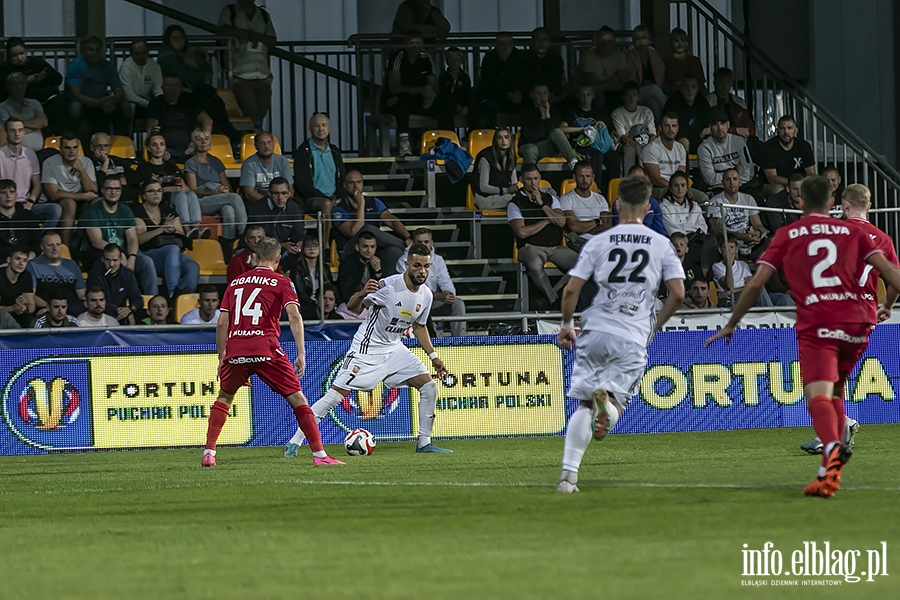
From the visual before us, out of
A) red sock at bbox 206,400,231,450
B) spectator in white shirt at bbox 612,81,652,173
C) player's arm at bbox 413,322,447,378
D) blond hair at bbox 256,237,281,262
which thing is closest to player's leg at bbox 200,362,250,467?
red sock at bbox 206,400,231,450

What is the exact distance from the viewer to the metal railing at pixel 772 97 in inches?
778

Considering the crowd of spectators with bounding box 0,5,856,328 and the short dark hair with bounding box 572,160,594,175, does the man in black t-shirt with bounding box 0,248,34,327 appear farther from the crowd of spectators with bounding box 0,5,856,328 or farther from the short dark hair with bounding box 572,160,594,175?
the short dark hair with bounding box 572,160,594,175

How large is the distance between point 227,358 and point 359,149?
9.44 m

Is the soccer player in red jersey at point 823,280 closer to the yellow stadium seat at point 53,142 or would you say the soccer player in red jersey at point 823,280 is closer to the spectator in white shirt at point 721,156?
the spectator in white shirt at point 721,156

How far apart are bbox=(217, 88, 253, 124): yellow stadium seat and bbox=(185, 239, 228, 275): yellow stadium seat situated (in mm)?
5703

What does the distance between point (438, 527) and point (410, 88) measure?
1395cm

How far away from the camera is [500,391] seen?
603 inches

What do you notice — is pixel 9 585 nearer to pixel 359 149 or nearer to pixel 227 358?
→ pixel 227 358

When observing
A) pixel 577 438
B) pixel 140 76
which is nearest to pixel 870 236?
pixel 577 438

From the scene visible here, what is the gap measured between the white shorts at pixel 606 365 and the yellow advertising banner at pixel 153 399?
7210 millimetres

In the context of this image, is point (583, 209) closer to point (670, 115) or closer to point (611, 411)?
point (670, 115)

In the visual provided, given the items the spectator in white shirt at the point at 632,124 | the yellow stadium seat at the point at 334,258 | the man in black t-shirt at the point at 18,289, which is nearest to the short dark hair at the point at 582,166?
the spectator in white shirt at the point at 632,124

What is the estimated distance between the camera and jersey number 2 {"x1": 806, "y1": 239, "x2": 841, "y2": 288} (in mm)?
8117

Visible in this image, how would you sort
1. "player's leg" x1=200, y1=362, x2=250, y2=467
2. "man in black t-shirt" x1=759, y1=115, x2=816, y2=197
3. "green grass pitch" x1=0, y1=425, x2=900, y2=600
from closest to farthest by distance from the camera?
"green grass pitch" x1=0, y1=425, x2=900, y2=600 → "player's leg" x1=200, y1=362, x2=250, y2=467 → "man in black t-shirt" x1=759, y1=115, x2=816, y2=197
